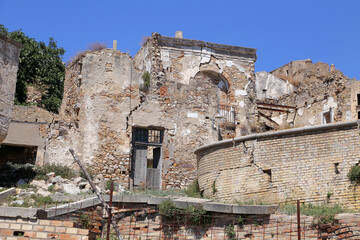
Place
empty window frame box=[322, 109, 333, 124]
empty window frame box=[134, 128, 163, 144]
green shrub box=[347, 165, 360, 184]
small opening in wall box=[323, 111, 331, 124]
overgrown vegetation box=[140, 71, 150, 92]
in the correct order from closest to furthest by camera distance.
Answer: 1. green shrub box=[347, 165, 360, 184]
2. empty window frame box=[134, 128, 163, 144]
3. overgrown vegetation box=[140, 71, 150, 92]
4. empty window frame box=[322, 109, 333, 124]
5. small opening in wall box=[323, 111, 331, 124]

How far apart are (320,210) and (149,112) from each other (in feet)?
32.3

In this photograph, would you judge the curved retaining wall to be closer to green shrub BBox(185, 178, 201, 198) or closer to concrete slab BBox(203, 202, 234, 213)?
green shrub BBox(185, 178, 201, 198)

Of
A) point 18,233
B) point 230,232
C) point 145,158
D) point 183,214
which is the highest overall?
point 145,158

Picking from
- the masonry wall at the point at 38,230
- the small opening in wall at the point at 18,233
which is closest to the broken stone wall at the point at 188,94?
the masonry wall at the point at 38,230

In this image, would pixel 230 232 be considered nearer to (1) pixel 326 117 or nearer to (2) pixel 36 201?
(2) pixel 36 201

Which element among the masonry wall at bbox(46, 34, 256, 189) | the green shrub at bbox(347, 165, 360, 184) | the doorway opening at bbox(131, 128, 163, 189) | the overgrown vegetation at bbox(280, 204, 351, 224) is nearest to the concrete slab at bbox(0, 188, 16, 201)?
the masonry wall at bbox(46, 34, 256, 189)

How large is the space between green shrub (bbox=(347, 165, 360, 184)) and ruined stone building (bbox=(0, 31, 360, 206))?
7.14 m

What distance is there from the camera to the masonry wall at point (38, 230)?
11.8 m

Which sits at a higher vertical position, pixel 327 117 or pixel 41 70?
pixel 41 70

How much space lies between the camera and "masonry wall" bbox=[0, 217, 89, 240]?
11.8 metres

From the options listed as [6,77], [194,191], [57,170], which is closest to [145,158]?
[57,170]

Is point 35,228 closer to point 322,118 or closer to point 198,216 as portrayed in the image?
point 198,216

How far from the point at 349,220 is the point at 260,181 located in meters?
3.63

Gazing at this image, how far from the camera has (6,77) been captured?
57.0 ft
